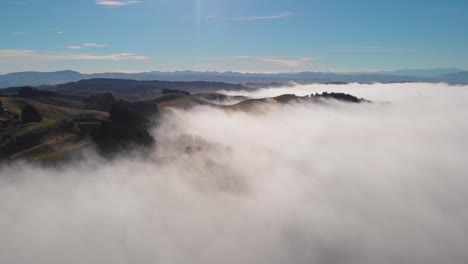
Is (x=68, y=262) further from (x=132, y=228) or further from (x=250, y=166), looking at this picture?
(x=250, y=166)

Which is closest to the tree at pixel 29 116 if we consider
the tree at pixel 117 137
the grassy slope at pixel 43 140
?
the grassy slope at pixel 43 140

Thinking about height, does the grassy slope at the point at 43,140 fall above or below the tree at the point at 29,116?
below

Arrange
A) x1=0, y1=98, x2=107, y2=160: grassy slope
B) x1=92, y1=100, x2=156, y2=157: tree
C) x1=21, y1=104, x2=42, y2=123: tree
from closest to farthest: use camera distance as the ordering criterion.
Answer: x1=0, y1=98, x2=107, y2=160: grassy slope < x1=92, y1=100, x2=156, y2=157: tree < x1=21, y1=104, x2=42, y2=123: tree

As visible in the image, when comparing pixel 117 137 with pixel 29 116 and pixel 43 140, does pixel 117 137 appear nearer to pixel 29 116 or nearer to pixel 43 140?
pixel 43 140

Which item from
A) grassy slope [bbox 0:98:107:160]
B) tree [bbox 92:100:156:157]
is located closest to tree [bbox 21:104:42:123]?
grassy slope [bbox 0:98:107:160]

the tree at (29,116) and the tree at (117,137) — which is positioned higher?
the tree at (29,116)

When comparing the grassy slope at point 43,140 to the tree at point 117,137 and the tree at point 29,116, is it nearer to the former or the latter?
the tree at point 117,137

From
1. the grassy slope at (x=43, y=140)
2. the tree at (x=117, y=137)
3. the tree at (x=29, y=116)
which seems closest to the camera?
the grassy slope at (x=43, y=140)

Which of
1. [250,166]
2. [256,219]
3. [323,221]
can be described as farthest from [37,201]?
[323,221]

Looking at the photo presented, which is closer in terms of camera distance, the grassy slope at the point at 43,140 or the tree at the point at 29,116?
the grassy slope at the point at 43,140

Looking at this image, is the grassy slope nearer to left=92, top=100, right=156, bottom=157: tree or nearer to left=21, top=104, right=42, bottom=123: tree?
left=92, top=100, right=156, bottom=157: tree

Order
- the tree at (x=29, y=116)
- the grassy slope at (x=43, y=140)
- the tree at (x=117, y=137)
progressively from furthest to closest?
1. the tree at (x=29, y=116)
2. the tree at (x=117, y=137)
3. the grassy slope at (x=43, y=140)
